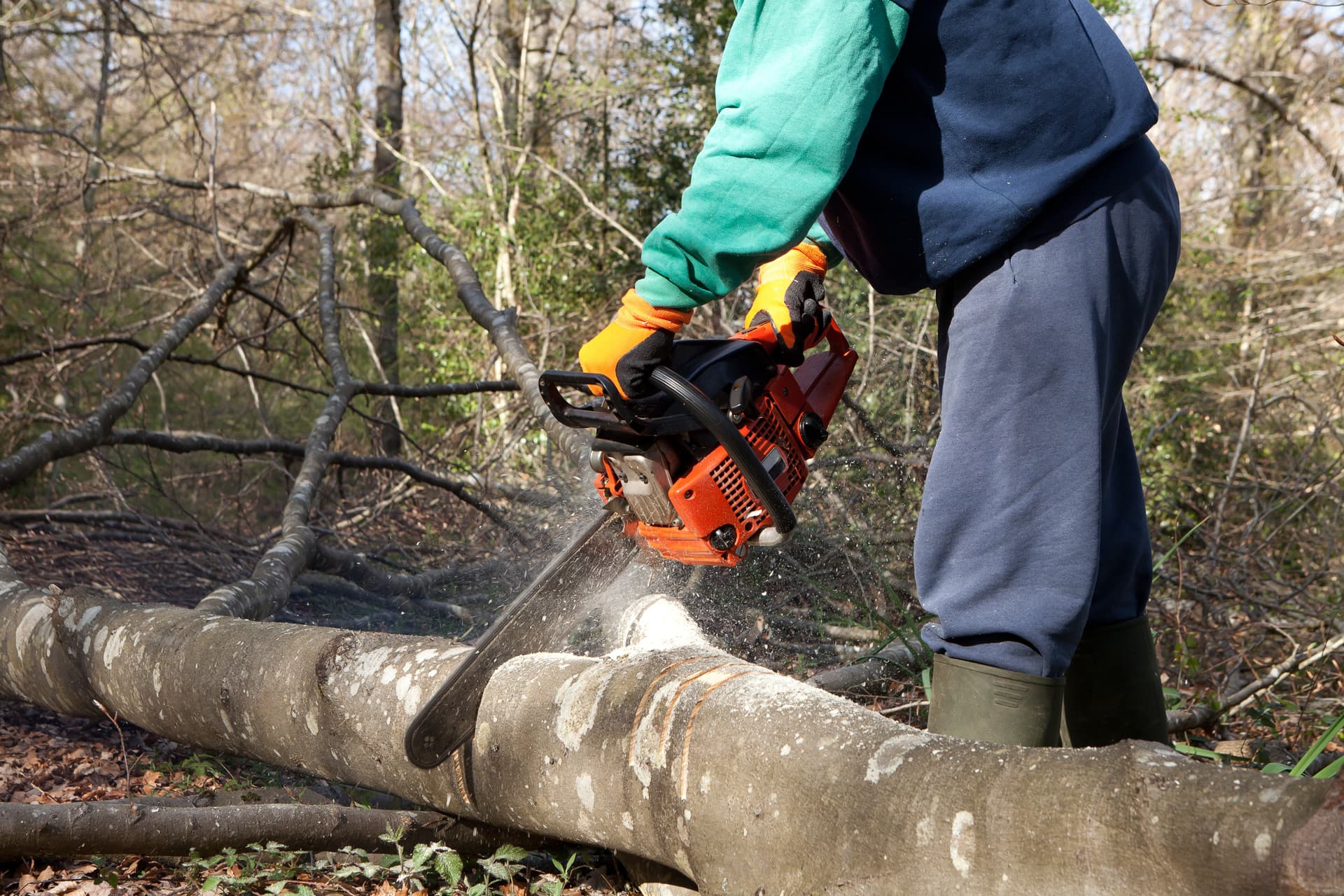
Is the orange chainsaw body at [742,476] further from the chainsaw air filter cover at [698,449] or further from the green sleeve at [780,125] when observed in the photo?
the green sleeve at [780,125]

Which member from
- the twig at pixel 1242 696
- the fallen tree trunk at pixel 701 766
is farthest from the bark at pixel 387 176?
the twig at pixel 1242 696

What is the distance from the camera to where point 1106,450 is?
199 cm

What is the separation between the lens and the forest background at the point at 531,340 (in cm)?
373

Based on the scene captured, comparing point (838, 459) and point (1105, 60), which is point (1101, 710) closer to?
point (1105, 60)

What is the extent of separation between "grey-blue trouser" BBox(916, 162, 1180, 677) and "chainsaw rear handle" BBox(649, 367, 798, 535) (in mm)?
453

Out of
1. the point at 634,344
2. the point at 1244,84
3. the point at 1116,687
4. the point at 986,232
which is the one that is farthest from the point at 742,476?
the point at 1244,84

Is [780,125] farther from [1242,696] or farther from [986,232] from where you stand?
[1242,696]

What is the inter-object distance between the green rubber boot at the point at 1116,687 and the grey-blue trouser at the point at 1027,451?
0.46 meters

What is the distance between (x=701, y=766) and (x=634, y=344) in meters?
0.80

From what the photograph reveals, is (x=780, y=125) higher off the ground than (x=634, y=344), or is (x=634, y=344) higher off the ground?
(x=780, y=125)

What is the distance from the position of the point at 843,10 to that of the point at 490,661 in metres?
1.37

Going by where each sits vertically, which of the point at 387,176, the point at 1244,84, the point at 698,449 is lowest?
the point at 698,449

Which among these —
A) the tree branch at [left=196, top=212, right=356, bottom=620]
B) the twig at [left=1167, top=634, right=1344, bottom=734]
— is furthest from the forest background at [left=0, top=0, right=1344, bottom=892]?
the tree branch at [left=196, top=212, right=356, bottom=620]

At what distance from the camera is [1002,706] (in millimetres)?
1688
